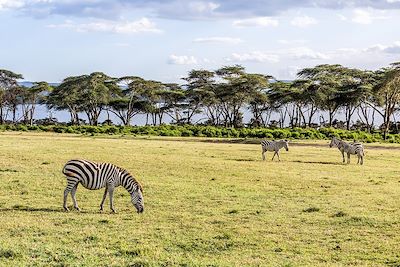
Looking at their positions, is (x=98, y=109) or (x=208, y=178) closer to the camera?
(x=208, y=178)

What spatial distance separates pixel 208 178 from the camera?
21.6 meters

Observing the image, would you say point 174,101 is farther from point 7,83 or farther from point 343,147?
point 343,147

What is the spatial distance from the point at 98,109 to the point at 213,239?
68.7 metres

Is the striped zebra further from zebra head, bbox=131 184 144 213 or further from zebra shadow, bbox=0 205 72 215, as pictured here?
zebra shadow, bbox=0 205 72 215

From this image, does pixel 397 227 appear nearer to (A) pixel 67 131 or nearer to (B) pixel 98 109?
(A) pixel 67 131

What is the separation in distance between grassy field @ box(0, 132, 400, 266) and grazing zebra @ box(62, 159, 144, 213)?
1.70 ft

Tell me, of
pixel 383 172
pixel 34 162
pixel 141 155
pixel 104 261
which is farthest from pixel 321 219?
pixel 141 155

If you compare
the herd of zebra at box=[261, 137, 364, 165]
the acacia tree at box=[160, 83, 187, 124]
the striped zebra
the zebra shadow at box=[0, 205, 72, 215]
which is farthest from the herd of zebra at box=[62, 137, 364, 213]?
the acacia tree at box=[160, 83, 187, 124]

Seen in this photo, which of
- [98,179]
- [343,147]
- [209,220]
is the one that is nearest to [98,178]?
[98,179]

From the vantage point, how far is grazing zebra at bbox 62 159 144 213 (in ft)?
48.0

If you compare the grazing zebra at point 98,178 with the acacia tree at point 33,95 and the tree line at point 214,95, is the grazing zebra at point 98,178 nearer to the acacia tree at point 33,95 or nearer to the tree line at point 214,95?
the tree line at point 214,95

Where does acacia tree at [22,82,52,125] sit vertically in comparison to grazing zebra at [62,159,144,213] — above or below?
above

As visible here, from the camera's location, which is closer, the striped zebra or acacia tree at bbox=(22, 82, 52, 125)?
the striped zebra

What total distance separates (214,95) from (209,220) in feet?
196
